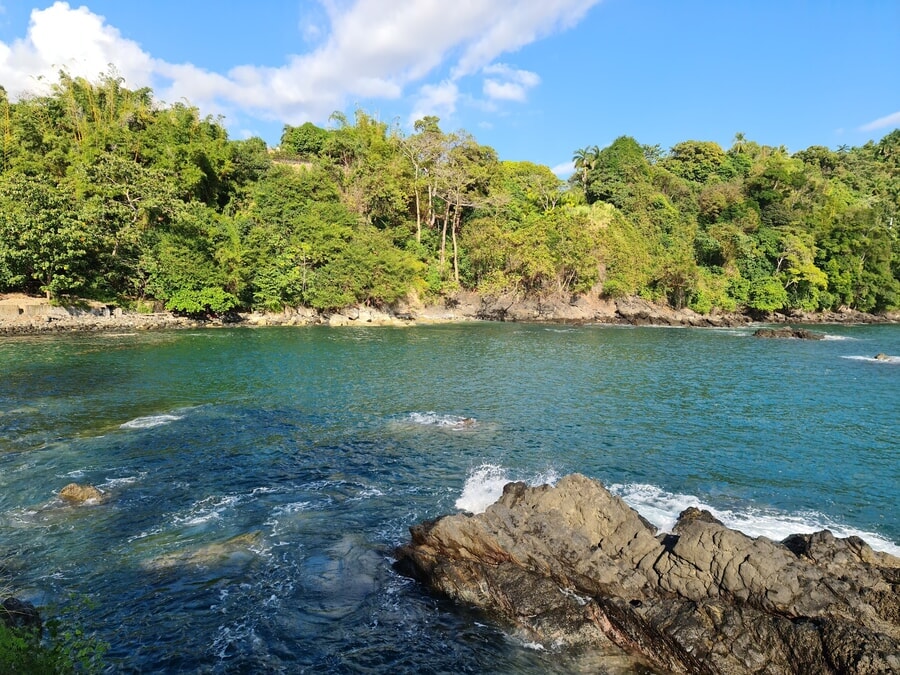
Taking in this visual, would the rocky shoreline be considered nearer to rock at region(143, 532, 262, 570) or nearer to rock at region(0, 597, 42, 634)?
rock at region(143, 532, 262, 570)

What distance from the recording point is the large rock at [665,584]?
8039 mm

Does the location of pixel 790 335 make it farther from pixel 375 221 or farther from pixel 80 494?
pixel 80 494

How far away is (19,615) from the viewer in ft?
26.5

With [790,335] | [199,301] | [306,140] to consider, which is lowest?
[790,335]

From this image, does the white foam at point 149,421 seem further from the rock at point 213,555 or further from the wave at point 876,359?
the wave at point 876,359

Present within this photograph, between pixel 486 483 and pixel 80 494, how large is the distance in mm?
10996

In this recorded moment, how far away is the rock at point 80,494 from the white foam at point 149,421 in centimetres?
640

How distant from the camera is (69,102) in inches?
2339

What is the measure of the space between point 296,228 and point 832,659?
61.9m

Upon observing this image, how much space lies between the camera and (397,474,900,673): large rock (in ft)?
26.4

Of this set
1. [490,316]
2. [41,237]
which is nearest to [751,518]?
[41,237]

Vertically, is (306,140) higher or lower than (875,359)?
higher

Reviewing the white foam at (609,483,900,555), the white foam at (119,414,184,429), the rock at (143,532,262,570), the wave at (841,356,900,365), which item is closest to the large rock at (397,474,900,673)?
the white foam at (609,483,900,555)

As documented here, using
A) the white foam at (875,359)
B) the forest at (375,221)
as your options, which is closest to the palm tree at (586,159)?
the forest at (375,221)
